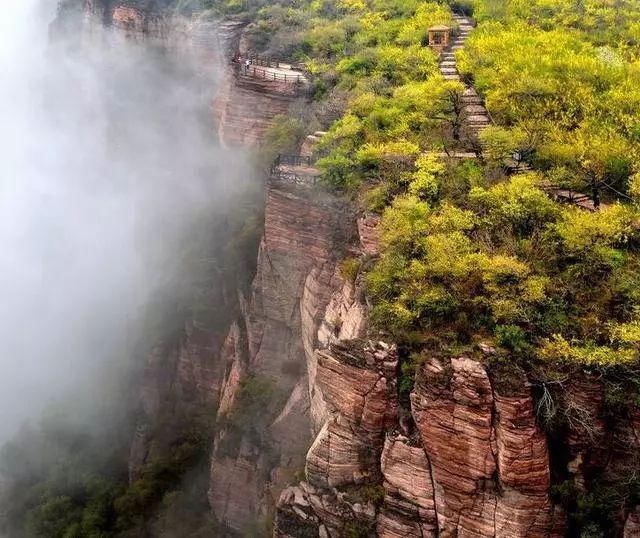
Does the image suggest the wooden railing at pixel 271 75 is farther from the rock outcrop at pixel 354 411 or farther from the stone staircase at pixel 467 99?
the rock outcrop at pixel 354 411

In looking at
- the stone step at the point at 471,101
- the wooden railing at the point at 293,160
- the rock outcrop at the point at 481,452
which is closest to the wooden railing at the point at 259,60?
the wooden railing at the point at 293,160

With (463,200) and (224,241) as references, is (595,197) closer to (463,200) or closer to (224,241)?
(463,200)

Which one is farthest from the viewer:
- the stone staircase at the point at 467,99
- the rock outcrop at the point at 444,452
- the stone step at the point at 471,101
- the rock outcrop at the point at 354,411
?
the stone step at the point at 471,101

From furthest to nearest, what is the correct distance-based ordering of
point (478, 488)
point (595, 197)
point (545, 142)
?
point (545, 142) < point (595, 197) < point (478, 488)

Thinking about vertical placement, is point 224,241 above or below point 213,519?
above

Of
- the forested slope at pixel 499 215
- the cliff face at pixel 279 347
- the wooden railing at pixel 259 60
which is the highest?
the wooden railing at pixel 259 60

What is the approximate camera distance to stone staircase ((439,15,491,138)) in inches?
1084

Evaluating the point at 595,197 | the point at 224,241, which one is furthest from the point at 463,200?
the point at 224,241

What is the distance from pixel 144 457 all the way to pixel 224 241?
14377mm

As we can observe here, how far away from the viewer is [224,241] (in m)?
36.2

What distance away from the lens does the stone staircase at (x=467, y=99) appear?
2753 cm

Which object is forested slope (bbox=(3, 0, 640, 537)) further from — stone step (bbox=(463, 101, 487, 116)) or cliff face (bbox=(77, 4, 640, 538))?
stone step (bbox=(463, 101, 487, 116))

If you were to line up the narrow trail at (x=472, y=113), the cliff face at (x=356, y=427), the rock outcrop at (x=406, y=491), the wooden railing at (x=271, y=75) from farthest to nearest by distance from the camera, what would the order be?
the wooden railing at (x=271, y=75)
the narrow trail at (x=472, y=113)
the rock outcrop at (x=406, y=491)
the cliff face at (x=356, y=427)

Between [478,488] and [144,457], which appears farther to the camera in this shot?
[144,457]
